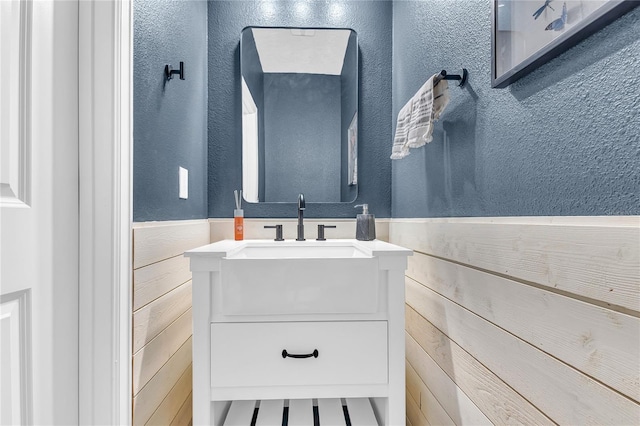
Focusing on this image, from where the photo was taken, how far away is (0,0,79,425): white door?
2.13ft

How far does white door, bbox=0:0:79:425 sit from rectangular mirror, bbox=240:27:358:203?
0.99 metres

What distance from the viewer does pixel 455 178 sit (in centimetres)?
108

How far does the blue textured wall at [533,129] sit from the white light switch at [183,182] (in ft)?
3.05

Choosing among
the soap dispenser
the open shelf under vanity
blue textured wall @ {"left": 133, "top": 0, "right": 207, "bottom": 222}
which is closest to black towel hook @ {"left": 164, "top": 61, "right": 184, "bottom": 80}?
blue textured wall @ {"left": 133, "top": 0, "right": 207, "bottom": 222}

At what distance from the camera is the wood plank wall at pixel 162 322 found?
96 cm

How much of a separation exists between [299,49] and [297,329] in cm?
138

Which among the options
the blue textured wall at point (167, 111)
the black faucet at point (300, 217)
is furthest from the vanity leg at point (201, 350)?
the black faucet at point (300, 217)

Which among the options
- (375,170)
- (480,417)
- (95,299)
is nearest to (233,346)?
(95,299)

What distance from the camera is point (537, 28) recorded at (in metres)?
0.68

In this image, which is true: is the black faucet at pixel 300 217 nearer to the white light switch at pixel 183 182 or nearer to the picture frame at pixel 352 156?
the picture frame at pixel 352 156

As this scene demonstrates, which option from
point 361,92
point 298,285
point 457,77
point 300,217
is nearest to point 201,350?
point 298,285

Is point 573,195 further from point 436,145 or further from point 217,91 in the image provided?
point 217,91

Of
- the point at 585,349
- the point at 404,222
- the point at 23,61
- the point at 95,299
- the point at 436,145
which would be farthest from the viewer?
the point at 404,222

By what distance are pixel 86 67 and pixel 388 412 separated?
125 cm
